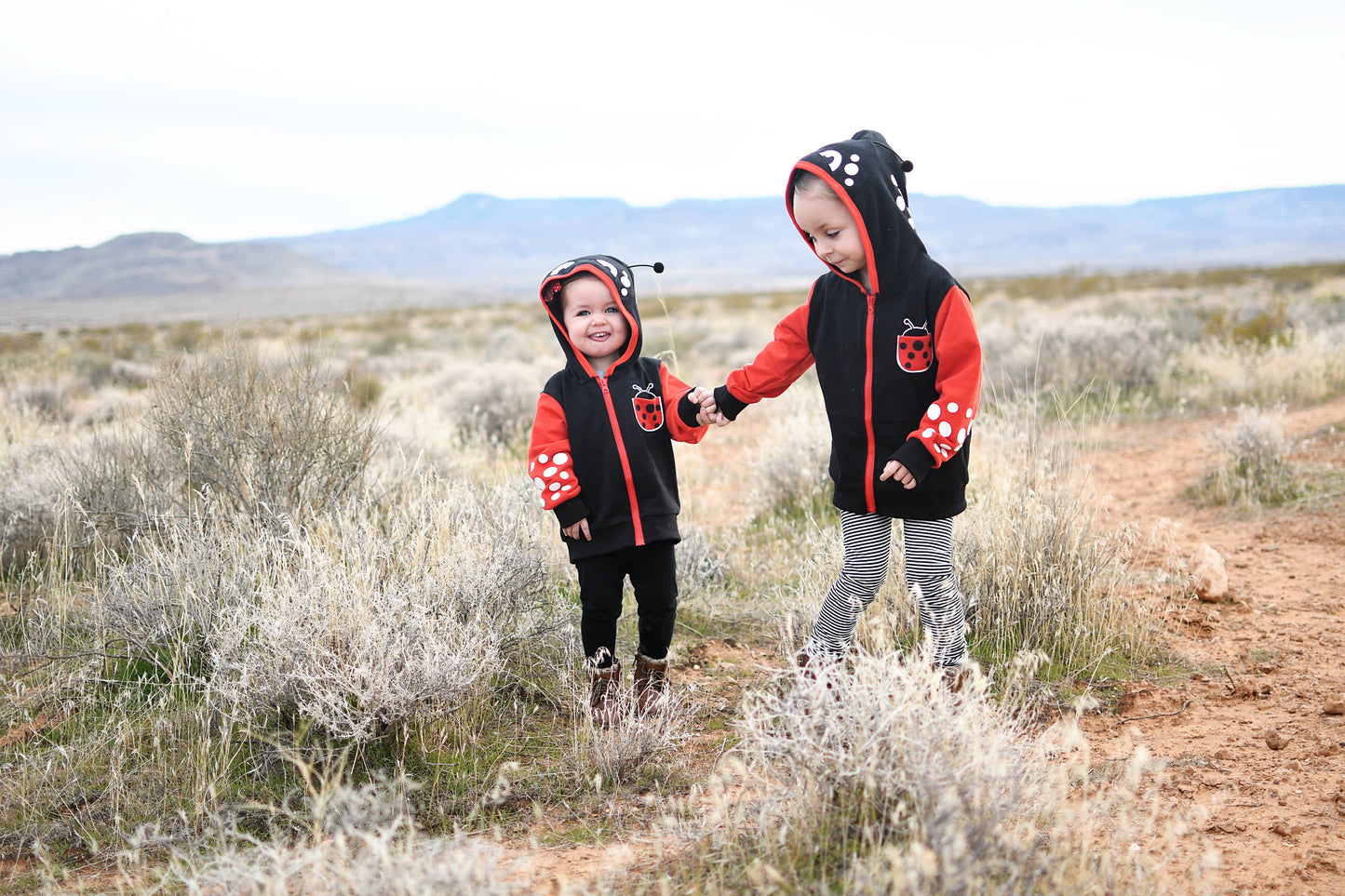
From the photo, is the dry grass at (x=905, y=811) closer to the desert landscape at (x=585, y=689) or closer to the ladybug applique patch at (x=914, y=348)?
the desert landscape at (x=585, y=689)

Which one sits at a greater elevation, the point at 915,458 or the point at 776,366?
the point at 776,366

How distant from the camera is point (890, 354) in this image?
2.68m

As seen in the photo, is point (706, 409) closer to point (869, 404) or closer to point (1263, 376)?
point (869, 404)

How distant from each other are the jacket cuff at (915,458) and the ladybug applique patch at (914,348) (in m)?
0.24

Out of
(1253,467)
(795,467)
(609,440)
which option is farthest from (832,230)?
(1253,467)

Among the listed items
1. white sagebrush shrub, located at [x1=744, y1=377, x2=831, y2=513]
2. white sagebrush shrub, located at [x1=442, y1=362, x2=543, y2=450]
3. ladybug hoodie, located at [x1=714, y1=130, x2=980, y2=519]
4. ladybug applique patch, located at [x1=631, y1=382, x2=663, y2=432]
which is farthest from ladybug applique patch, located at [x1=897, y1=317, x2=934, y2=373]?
white sagebrush shrub, located at [x1=442, y1=362, x2=543, y2=450]

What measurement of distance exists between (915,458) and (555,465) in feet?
3.66

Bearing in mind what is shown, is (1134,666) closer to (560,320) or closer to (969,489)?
(969,489)

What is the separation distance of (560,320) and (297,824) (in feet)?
5.66

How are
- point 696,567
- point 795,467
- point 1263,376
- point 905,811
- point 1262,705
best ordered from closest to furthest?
point 905,811 → point 1262,705 → point 696,567 → point 795,467 → point 1263,376

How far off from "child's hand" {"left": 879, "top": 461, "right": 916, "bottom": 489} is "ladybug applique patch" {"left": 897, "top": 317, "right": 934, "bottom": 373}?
309 millimetres

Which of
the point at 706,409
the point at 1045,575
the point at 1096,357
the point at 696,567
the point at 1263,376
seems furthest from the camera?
the point at 1096,357

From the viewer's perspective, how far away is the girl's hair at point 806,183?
266 centimetres

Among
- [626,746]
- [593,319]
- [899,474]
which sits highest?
[593,319]
